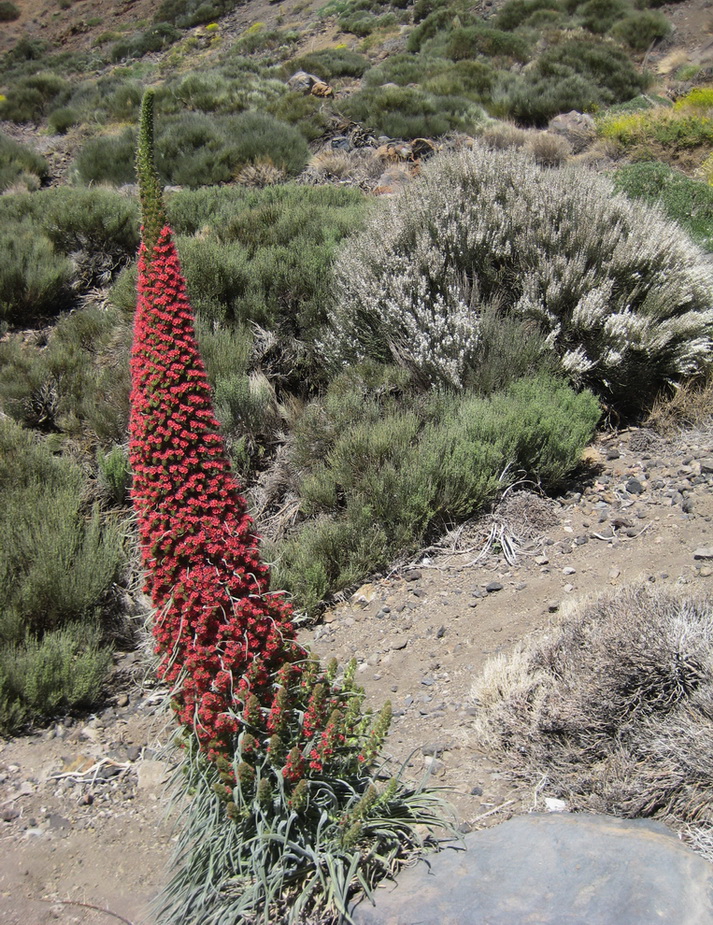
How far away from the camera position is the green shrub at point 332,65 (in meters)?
19.5

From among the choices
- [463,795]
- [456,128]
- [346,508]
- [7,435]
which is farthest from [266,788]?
[456,128]

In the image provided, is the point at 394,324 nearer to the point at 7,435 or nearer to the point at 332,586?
the point at 332,586

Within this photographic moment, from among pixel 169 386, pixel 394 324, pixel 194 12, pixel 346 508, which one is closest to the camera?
pixel 169 386

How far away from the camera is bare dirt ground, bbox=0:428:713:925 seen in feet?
8.34

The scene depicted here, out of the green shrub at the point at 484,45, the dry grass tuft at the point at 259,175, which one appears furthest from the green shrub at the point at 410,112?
the green shrub at the point at 484,45

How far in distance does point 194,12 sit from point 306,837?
41.6m

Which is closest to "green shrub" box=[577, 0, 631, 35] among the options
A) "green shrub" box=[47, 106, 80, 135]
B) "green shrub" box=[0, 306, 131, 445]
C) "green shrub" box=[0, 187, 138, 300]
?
"green shrub" box=[47, 106, 80, 135]

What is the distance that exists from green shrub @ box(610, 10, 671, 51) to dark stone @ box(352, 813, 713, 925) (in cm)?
2445

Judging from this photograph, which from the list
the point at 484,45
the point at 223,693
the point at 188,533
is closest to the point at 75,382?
the point at 188,533

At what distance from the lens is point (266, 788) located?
79.4 inches

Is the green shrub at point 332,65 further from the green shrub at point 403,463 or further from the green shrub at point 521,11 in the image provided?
the green shrub at point 403,463

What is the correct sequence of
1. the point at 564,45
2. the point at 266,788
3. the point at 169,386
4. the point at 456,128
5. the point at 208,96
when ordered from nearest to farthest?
the point at 266,788 < the point at 169,386 < the point at 456,128 < the point at 208,96 < the point at 564,45

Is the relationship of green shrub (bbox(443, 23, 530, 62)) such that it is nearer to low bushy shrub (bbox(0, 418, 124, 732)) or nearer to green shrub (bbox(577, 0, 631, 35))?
green shrub (bbox(577, 0, 631, 35))

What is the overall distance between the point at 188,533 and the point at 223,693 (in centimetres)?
50
